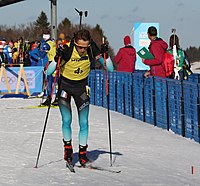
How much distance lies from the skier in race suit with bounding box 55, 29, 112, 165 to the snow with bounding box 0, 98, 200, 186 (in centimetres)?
37

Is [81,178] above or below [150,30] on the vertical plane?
below

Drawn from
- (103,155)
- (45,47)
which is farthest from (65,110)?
(45,47)

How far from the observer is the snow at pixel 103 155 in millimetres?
7297

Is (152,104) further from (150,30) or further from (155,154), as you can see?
(155,154)

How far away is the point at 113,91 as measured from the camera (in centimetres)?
1652

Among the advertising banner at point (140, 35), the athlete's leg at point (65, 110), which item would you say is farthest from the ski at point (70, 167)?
the advertising banner at point (140, 35)

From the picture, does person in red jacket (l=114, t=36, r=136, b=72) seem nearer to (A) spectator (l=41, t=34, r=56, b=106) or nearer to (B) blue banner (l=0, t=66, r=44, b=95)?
(A) spectator (l=41, t=34, r=56, b=106)

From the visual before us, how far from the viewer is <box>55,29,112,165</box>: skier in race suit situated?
7.88 metres

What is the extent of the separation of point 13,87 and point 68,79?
1302cm

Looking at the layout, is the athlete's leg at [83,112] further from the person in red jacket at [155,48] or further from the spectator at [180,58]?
the person in red jacket at [155,48]

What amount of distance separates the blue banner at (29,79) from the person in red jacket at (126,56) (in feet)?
17.1

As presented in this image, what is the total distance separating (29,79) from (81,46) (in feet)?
43.7

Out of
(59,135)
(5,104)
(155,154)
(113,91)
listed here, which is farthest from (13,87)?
(155,154)

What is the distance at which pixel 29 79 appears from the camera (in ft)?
68.8
